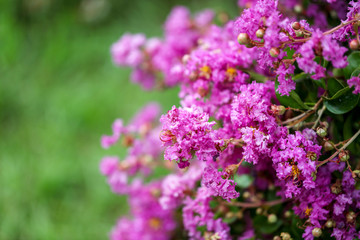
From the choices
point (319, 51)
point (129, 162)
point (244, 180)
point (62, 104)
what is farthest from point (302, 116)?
point (62, 104)

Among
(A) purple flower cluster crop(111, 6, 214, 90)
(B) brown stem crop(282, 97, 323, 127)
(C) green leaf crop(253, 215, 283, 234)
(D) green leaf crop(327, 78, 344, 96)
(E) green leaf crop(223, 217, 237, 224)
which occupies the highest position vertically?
(A) purple flower cluster crop(111, 6, 214, 90)

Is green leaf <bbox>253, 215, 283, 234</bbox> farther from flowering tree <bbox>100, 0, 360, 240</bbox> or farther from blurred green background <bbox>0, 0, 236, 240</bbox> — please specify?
blurred green background <bbox>0, 0, 236, 240</bbox>

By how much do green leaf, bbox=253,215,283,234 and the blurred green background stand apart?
87cm

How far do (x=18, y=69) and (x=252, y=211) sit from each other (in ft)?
5.46

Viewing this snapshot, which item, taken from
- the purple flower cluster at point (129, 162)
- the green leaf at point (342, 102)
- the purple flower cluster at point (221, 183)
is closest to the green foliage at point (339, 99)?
the green leaf at point (342, 102)

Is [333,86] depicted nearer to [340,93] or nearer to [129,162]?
[340,93]

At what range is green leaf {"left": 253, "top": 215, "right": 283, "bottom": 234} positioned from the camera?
2.83 ft

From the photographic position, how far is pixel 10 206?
158 cm

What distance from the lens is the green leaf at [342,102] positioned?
0.69 meters

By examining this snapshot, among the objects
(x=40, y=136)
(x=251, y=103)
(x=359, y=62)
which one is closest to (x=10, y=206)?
(x=40, y=136)

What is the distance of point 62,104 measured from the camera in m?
2.01

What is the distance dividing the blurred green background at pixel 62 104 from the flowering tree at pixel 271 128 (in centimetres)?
74

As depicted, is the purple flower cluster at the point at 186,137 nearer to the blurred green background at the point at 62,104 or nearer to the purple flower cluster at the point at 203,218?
the purple flower cluster at the point at 203,218

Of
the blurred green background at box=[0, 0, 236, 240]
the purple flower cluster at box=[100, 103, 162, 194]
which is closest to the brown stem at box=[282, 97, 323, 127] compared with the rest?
the purple flower cluster at box=[100, 103, 162, 194]
